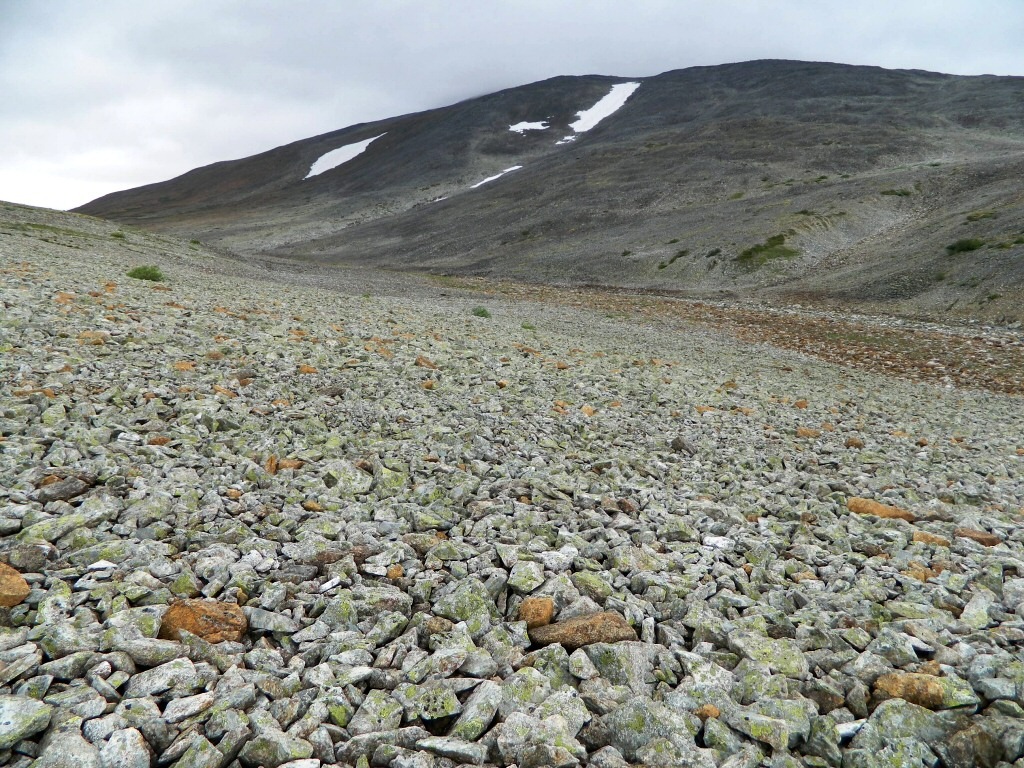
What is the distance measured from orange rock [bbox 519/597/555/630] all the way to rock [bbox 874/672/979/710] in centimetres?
243

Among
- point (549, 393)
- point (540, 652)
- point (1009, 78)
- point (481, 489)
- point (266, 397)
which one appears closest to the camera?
point (540, 652)

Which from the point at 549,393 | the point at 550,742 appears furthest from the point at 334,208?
the point at 550,742

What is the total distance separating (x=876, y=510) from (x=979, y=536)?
1.12m

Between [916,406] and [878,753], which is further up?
[878,753]

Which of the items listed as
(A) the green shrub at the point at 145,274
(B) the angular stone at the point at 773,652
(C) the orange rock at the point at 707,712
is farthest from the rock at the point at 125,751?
(A) the green shrub at the point at 145,274

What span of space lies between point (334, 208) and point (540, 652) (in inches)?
6056

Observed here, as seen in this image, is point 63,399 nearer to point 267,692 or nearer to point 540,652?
point 267,692

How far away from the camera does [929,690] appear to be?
4246 mm

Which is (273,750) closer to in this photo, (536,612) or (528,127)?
(536,612)

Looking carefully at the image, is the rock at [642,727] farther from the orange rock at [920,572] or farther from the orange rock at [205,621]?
the orange rock at [920,572]

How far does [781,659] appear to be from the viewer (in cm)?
462

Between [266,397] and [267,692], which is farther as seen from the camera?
[266,397]

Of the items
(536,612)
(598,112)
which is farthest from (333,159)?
(536,612)

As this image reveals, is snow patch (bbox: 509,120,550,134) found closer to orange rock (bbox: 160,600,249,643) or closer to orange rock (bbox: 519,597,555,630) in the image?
orange rock (bbox: 519,597,555,630)
